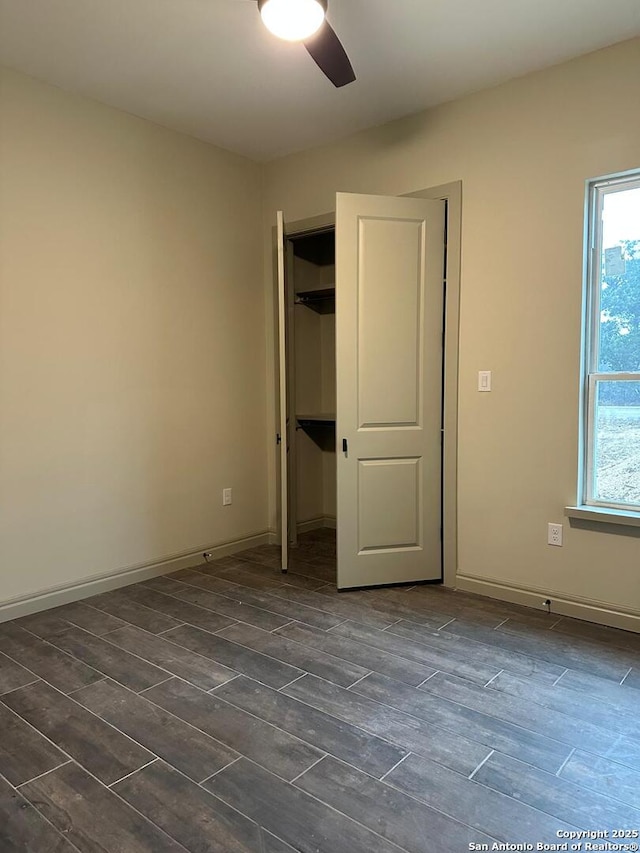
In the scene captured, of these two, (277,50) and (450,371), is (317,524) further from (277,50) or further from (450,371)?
(277,50)

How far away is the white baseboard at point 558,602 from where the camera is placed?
289cm

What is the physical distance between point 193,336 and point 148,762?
2.72 m

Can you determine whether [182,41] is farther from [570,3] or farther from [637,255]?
[637,255]

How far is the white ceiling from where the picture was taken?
2518mm

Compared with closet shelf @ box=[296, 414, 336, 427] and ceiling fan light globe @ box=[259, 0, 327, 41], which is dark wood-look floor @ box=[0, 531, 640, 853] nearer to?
closet shelf @ box=[296, 414, 336, 427]

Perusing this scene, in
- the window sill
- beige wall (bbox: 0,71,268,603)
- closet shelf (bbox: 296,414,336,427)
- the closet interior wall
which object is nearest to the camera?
the window sill

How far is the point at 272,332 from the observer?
177 inches

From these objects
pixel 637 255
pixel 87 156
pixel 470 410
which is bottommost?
pixel 470 410

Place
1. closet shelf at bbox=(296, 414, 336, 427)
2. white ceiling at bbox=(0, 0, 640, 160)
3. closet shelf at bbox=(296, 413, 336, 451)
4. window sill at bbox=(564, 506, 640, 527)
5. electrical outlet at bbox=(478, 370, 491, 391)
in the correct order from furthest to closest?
1. closet shelf at bbox=(296, 413, 336, 451)
2. closet shelf at bbox=(296, 414, 336, 427)
3. electrical outlet at bbox=(478, 370, 491, 391)
4. window sill at bbox=(564, 506, 640, 527)
5. white ceiling at bbox=(0, 0, 640, 160)

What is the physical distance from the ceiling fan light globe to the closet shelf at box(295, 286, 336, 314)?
2204 millimetres

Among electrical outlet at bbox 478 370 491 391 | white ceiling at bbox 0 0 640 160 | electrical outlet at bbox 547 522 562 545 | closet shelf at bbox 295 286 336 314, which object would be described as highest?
white ceiling at bbox 0 0 640 160

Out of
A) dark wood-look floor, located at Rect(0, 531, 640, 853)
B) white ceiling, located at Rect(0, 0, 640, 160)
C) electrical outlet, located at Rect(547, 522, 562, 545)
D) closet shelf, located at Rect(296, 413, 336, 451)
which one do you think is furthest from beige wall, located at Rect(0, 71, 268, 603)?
electrical outlet, located at Rect(547, 522, 562, 545)

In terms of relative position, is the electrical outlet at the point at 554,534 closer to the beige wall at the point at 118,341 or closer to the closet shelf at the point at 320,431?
the closet shelf at the point at 320,431

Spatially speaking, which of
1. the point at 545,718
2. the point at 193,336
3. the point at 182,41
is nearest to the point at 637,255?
the point at 545,718
